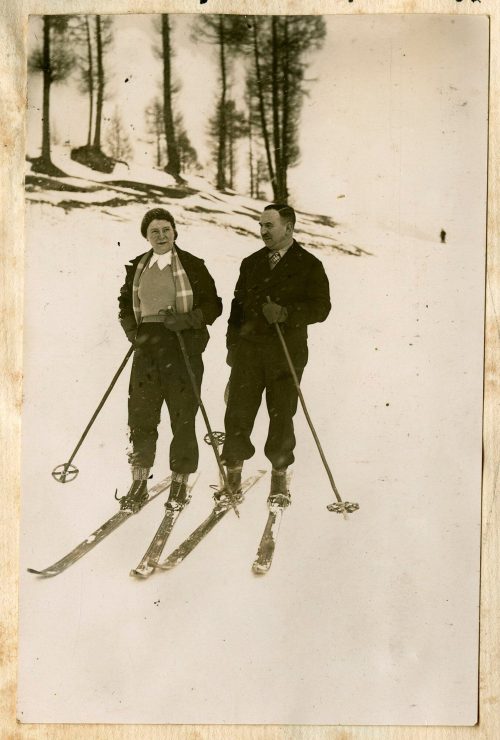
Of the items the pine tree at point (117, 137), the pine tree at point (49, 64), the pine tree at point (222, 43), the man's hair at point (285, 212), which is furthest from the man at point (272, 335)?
the pine tree at point (49, 64)

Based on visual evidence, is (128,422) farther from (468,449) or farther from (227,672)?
(468,449)

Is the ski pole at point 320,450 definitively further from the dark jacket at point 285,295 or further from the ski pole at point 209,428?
the ski pole at point 209,428

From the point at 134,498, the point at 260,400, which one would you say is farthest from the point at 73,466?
the point at 260,400

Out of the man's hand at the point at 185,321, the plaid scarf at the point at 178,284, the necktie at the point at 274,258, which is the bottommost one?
the man's hand at the point at 185,321

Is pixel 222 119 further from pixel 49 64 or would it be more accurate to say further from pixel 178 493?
pixel 178 493

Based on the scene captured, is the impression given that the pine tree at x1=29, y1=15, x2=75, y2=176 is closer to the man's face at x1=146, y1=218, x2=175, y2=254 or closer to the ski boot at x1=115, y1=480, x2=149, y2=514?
the man's face at x1=146, y1=218, x2=175, y2=254

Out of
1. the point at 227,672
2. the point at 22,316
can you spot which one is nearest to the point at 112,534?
the point at 227,672

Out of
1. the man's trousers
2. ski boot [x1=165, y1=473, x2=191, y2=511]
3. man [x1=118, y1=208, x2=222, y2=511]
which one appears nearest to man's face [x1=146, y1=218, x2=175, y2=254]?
man [x1=118, y1=208, x2=222, y2=511]
